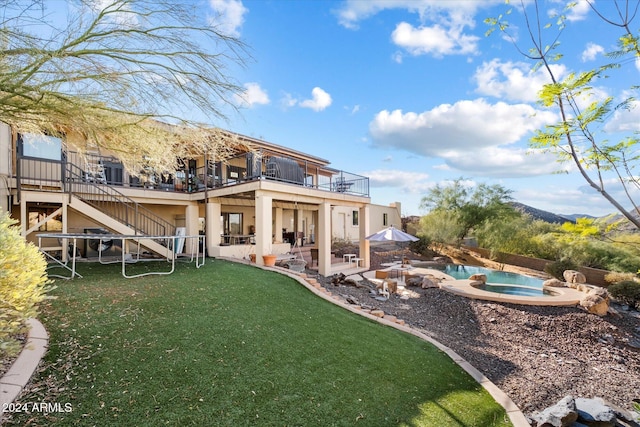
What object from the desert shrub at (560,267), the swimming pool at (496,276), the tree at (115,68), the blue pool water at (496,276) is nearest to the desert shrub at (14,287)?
the tree at (115,68)

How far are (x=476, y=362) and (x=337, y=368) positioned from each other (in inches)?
148

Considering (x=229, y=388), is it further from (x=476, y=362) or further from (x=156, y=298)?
(x=476, y=362)

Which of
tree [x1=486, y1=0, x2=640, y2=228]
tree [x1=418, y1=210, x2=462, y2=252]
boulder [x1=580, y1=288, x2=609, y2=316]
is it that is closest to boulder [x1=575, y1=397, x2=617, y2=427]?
tree [x1=486, y1=0, x2=640, y2=228]

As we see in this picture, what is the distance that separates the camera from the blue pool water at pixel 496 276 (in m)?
15.2

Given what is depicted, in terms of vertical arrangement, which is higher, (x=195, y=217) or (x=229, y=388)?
(x=195, y=217)

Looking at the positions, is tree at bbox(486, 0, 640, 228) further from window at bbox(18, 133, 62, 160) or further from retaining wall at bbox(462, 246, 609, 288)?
retaining wall at bbox(462, 246, 609, 288)

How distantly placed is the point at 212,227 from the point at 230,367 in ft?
33.0

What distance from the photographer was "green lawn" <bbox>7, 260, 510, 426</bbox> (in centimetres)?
315

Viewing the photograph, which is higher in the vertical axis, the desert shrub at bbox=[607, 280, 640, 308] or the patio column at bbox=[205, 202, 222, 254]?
the patio column at bbox=[205, 202, 222, 254]

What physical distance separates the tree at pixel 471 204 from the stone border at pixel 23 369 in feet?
78.0

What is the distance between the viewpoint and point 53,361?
142 inches

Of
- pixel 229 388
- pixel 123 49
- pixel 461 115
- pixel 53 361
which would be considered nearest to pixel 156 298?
pixel 53 361

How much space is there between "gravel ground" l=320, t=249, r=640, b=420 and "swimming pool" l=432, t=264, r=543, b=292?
3.90 meters

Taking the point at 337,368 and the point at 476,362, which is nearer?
the point at 337,368
